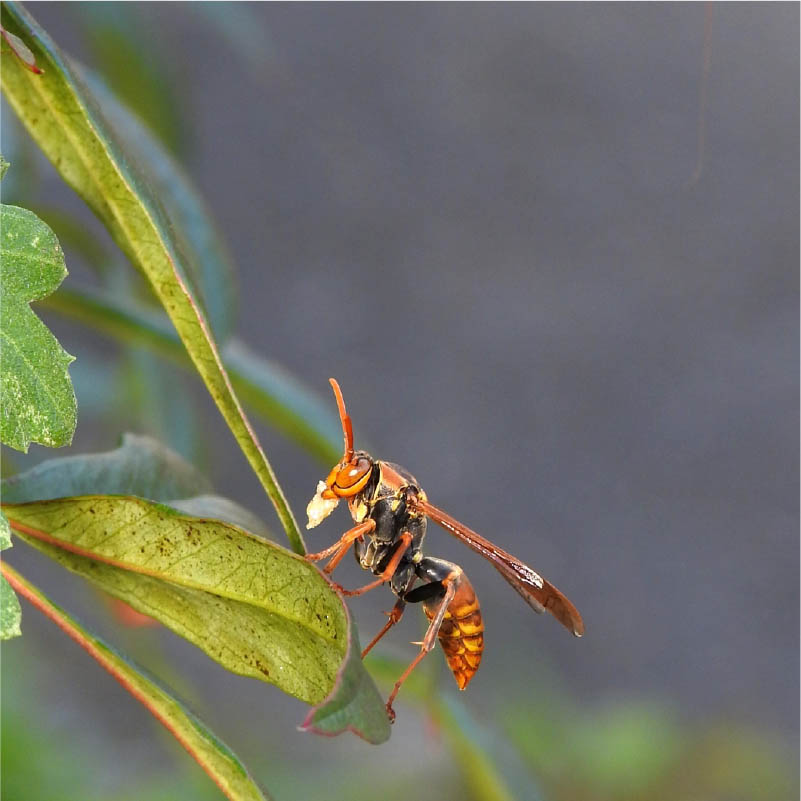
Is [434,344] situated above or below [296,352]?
above

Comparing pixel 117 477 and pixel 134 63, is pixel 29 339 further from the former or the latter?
pixel 134 63

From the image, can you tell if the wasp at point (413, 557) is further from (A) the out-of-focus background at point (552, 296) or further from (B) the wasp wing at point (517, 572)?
(A) the out-of-focus background at point (552, 296)

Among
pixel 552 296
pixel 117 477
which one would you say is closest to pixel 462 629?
pixel 117 477

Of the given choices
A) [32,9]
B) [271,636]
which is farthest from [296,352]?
[271,636]

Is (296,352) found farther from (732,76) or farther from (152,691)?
(152,691)

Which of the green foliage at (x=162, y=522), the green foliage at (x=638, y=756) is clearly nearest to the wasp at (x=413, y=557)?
the green foliage at (x=162, y=522)

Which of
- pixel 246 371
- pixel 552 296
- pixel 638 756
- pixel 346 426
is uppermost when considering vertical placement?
pixel 346 426
